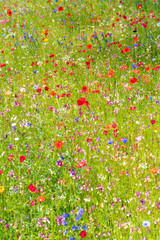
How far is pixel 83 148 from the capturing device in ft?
10.9

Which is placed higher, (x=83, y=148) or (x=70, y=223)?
(x=83, y=148)

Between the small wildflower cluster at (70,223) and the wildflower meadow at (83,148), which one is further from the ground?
the wildflower meadow at (83,148)

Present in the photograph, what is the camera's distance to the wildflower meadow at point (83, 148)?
250 centimetres

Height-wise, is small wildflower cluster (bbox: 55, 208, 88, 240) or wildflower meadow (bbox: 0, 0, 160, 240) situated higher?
wildflower meadow (bbox: 0, 0, 160, 240)

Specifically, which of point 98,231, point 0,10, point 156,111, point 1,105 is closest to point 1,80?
point 1,105

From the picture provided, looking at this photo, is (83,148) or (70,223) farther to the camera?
(83,148)

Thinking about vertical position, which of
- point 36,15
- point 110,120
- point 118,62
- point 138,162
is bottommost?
point 138,162

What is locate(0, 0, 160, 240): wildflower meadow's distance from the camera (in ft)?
8.20

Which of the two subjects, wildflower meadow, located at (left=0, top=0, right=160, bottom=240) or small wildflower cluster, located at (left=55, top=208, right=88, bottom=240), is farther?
wildflower meadow, located at (left=0, top=0, right=160, bottom=240)

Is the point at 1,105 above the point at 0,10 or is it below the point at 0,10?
below

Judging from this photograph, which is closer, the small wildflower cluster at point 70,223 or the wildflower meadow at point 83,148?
the small wildflower cluster at point 70,223

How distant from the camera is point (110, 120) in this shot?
12.3ft

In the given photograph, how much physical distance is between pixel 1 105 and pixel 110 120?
2.17m

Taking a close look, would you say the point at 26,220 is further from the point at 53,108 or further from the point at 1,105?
the point at 1,105
